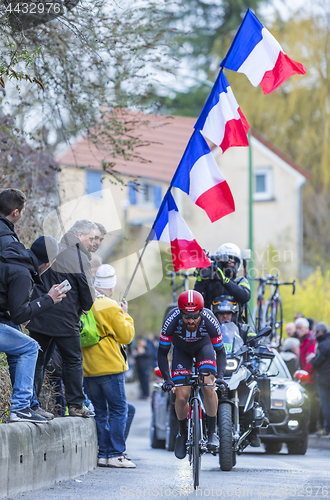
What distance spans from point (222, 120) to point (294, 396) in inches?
178

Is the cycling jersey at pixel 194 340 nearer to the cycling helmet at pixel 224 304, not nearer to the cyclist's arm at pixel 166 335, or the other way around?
the cyclist's arm at pixel 166 335

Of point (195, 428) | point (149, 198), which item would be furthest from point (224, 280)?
point (149, 198)

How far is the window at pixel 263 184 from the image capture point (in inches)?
1404

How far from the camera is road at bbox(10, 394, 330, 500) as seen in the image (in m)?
6.42

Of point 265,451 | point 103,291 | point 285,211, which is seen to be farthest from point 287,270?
point 103,291

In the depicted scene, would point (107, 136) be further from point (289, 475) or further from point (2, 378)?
point (289, 475)

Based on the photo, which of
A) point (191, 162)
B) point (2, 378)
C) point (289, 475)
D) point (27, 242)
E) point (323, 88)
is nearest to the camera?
point (2, 378)

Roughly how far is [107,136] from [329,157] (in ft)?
69.4

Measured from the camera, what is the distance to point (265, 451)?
12742mm

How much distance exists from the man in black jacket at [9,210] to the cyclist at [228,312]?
12.3 feet

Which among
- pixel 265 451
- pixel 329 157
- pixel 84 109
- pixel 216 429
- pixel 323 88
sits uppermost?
pixel 323 88

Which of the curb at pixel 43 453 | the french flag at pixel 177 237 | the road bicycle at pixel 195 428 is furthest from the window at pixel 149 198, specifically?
the curb at pixel 43 453

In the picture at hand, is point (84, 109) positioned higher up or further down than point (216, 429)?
higher up

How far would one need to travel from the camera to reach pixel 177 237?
896cm
